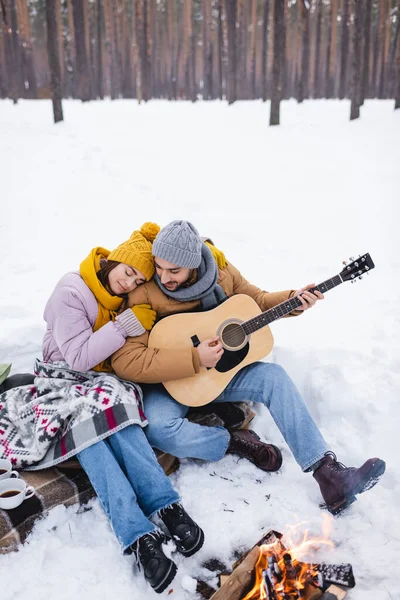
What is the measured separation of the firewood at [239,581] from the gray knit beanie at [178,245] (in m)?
1.65

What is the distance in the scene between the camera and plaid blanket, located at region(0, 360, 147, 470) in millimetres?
2600

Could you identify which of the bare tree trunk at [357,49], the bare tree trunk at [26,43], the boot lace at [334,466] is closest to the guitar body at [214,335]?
the boot lace at [334,466]

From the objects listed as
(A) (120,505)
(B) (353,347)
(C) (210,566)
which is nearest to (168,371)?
(A) (120,505)

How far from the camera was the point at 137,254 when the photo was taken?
2945 mm

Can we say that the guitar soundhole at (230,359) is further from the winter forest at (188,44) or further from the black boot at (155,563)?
the winter forest at (188,44)

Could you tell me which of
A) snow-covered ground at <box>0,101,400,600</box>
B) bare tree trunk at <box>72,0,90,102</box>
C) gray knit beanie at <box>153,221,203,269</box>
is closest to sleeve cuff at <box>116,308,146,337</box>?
gray knit beanie at <box>153,221,203,269</box>

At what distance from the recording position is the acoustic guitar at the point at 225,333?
3.02 meters

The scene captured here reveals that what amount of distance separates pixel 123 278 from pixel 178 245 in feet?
1.33

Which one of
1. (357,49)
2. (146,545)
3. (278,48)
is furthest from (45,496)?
(357,49)

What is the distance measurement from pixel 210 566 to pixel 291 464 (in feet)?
3.19

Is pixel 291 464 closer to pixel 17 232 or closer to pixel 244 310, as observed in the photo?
pixel 244 310

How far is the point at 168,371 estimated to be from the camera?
2.87 metres

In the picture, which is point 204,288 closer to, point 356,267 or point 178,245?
point 178,245

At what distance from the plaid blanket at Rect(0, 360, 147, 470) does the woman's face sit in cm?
55
